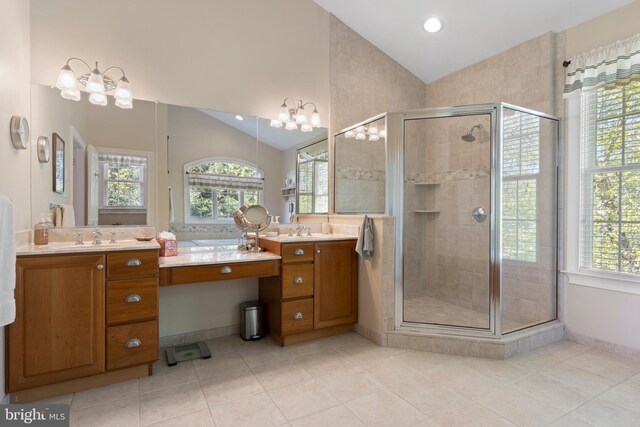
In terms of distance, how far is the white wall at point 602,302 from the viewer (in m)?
2.48

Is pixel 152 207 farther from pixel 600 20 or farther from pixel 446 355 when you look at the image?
pixel 600 20

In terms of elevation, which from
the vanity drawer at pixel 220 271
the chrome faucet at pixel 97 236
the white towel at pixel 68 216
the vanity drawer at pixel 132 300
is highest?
the white towel at pixel 68 216

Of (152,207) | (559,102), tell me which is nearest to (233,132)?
(152,207)

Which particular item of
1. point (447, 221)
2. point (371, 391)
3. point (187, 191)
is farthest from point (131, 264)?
point (447, 221)

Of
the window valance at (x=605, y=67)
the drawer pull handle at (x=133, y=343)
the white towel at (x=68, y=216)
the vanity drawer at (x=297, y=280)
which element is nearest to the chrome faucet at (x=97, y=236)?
the white towel at (x=68, y=216)

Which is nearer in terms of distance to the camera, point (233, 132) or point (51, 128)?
point (51, 128)

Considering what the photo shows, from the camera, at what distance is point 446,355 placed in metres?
2.51

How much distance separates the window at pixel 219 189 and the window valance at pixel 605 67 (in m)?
2.83

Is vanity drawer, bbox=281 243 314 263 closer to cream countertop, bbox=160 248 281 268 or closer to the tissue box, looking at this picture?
cream countertop, bbox=160 248 281 268

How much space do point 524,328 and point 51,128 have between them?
3.93m

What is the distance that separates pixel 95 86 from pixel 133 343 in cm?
175

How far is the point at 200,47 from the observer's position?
107 inches

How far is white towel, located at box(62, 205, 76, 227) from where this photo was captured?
7.50 ft

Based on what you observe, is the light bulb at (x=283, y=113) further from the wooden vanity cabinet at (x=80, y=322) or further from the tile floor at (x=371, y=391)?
the tile floor at (x=371, y=391)
